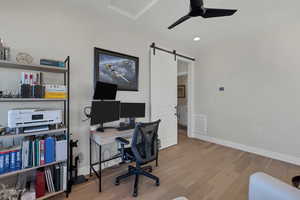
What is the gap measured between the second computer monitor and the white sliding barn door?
1076 millimetres

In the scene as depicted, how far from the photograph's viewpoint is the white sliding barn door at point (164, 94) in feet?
10.5

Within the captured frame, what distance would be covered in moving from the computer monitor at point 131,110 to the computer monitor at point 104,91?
0.30m

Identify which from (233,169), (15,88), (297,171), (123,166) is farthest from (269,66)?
(15,88)

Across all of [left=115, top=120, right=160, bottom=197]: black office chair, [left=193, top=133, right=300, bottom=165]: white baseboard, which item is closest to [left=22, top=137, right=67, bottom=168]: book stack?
[left=115, top=120, right=160, bottom=197]: black office chair

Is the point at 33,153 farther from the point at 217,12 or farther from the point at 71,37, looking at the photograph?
the point at 217,12

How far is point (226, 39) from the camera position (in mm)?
3457

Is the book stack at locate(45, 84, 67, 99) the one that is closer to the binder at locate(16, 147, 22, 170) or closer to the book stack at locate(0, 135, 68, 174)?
the book stack at locate(0, 135, 68, 174)

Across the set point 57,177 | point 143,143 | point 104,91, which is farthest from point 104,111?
point 57,177

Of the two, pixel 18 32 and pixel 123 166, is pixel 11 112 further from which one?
pixel 123 166

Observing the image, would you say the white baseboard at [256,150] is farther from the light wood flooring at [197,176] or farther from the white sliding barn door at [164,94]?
the white sliding barn door at [164,94]

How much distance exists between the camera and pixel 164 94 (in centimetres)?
343

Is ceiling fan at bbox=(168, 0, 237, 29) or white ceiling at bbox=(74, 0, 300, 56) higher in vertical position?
white ceiling at bbox=(74, 0, 300, 56)

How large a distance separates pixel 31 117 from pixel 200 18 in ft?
10.2

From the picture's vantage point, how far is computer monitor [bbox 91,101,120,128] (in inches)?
78.5
